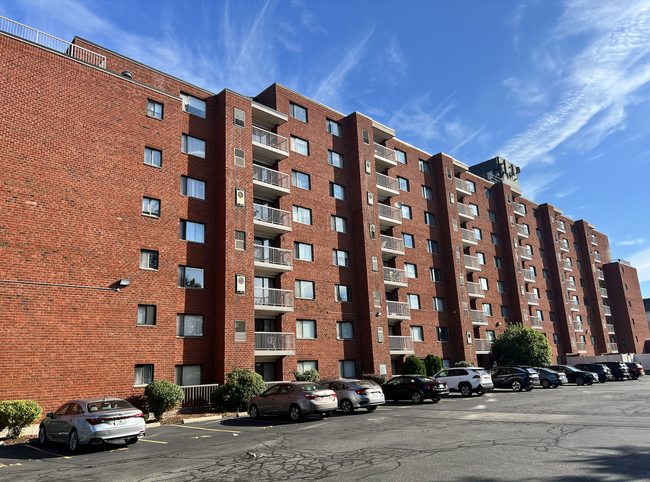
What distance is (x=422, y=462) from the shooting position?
930 cm

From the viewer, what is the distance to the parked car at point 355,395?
19359mm

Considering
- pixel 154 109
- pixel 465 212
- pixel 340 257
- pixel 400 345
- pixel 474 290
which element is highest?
pixel 154 109

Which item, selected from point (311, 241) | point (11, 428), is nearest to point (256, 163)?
point (311, 241)

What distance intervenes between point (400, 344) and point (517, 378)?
7.88 meters

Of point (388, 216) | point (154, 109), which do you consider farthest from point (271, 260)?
point (388, 216)

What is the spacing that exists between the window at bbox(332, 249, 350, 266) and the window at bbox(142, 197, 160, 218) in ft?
40.7

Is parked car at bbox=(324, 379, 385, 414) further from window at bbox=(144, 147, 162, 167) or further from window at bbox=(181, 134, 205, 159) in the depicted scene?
window at bbox=(181, 134, 205, 159)

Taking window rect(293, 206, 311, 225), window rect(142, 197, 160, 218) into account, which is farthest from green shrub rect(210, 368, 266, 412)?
window rect(293, 206, 311, 225)

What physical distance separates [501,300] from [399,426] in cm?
3585

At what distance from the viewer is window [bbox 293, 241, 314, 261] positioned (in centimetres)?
3009

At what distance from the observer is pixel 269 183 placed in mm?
29078

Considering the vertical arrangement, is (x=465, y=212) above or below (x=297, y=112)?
below

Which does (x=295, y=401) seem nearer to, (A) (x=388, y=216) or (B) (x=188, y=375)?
(B) (x=188, y=375)

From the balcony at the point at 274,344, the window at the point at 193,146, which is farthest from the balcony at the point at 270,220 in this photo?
the balcony at the point at 274,344
